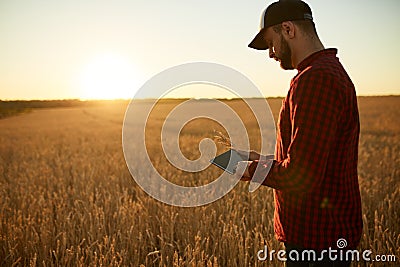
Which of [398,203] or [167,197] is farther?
[167,197]

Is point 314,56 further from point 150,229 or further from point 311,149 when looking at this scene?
point 150,229

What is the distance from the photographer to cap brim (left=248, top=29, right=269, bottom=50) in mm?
1956

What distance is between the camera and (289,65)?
1873 millimetres

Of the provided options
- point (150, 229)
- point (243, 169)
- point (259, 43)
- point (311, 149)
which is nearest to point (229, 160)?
point (243, 169)

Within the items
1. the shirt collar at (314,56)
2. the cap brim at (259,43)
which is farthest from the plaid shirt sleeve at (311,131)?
the cap brim at (259,43)

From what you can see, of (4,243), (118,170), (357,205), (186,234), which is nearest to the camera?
(357,205)

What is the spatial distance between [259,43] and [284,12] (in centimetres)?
31

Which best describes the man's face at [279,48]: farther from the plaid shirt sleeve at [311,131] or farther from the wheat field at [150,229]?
the wheat field at [150,229]

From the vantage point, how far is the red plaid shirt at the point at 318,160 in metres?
1.58

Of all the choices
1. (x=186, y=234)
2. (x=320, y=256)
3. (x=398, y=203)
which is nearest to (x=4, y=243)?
(x=186, y=234)

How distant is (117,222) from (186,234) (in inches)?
29.2

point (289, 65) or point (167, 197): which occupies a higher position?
point (289, 65)

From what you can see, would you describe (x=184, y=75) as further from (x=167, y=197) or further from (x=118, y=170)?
(x=118, y=170)

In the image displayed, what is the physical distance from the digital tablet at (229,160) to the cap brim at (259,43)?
0.62 m
